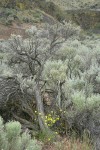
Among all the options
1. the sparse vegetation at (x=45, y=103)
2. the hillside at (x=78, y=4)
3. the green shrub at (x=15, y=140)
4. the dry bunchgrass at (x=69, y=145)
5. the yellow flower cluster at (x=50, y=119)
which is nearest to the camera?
the green shrub at (x=15, y=140)

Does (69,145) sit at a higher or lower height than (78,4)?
lower

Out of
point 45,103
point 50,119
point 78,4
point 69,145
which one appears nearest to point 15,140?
point 69,145

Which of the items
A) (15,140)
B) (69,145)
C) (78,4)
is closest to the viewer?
(15,140)

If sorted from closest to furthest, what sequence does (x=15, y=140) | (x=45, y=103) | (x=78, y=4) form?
1. (x=15, y=140)
2. (x=45, y=103)
3. (x=78, y=4)

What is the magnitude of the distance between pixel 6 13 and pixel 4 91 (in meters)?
28.1

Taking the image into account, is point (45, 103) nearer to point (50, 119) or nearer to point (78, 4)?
point (50, 119)

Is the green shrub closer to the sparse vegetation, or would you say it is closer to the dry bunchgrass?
the sparse vegetation

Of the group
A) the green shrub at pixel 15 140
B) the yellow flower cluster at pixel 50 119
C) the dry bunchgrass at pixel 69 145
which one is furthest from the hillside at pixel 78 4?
the green shrub at pixel 15 140

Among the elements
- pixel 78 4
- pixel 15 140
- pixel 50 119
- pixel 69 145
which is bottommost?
pixel 69 145

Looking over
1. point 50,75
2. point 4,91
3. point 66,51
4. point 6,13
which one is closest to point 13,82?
point 4,91

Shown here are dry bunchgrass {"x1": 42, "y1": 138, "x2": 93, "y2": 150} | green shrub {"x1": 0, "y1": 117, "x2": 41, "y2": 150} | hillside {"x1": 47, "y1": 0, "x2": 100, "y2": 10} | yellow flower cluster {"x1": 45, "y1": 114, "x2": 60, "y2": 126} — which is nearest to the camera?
green shrub {"x1": 0, "y1": 117, "x2": 41, "y2": 150}

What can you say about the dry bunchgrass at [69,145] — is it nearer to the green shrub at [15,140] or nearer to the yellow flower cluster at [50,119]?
the yellow flower cluster at [50,119]

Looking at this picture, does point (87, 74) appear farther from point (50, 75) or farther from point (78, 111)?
point (78, 111)

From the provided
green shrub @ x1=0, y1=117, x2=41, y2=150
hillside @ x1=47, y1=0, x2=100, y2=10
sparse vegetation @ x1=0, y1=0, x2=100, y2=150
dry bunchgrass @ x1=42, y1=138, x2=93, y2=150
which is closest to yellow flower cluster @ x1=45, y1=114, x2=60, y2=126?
sparse vegetation @ x1=0, y1=0, x2=100, y2=150
